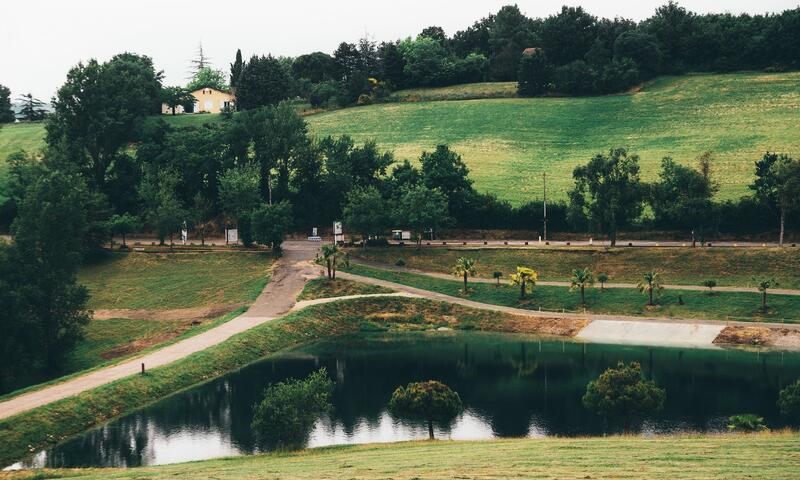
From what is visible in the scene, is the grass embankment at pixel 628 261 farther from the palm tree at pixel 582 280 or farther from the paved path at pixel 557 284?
the palm tree at pixel 582 280

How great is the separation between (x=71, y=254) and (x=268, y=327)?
789 inches

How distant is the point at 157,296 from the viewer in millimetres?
105500

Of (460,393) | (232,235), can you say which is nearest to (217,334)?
(460,393)

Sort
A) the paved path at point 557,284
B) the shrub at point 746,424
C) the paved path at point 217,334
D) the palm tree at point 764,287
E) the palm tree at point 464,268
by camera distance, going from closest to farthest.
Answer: the shrub at point 746,424 < the paved path at point 217,334 < the palm tree at point 764,287 < the paved path at point 557,284 < the palm tree at point 464,268

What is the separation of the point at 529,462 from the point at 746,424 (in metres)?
22.3

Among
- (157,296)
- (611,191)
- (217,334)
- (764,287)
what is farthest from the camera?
(611,191)

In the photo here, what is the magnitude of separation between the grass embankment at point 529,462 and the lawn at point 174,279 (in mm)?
52863

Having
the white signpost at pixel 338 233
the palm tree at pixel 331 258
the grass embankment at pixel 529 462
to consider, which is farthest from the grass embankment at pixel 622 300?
the grass embankment at pixel 529 462

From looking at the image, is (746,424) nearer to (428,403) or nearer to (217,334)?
(428,403)

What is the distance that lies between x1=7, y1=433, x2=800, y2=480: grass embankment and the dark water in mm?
6934

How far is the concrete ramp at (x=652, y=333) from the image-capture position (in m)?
84.8

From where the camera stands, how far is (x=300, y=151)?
131250mm

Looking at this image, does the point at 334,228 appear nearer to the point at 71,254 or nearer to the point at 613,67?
the point at 71,254

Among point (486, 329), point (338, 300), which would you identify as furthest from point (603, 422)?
point (338, 300)
